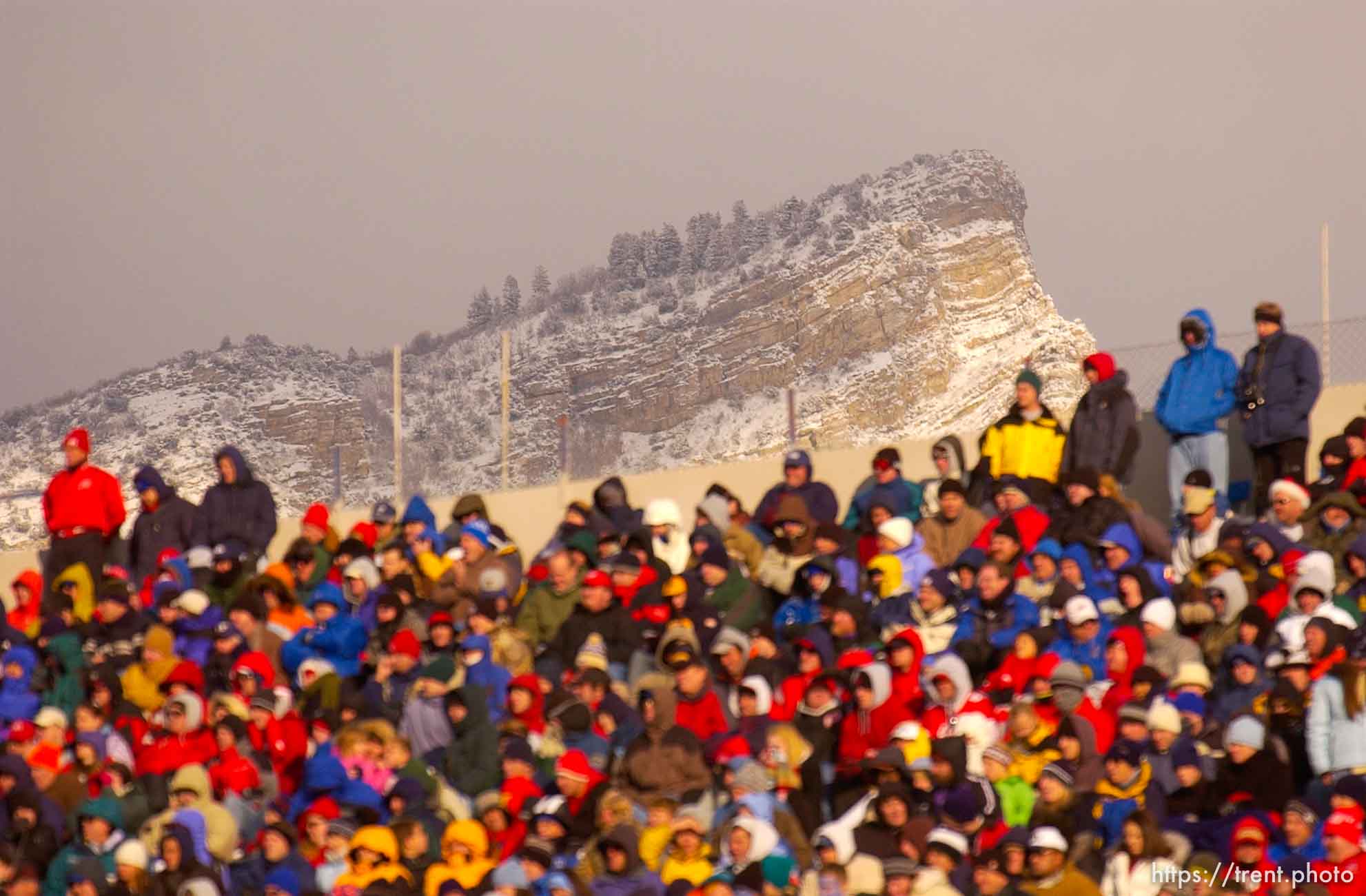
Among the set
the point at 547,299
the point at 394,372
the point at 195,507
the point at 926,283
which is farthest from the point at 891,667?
the point at 547,299

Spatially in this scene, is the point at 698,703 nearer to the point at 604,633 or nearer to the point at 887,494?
A: the point at 604,633

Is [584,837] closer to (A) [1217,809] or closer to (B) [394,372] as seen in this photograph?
(A) [1217,809]

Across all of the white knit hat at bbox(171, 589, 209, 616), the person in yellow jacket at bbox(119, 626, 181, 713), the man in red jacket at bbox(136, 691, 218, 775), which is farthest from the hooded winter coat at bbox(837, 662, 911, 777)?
the white knit hat at bbox(171, 589, 209, 616)

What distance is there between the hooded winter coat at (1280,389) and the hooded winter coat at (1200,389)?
0.46 feet

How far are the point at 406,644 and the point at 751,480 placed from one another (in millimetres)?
4085

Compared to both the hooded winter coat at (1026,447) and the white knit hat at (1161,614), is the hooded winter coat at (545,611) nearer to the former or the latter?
the hooded winter coat at (1026,447)

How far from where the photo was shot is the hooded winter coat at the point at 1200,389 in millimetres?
13906

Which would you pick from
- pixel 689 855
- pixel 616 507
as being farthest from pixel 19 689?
pixel 689 855

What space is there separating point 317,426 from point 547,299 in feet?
45.0

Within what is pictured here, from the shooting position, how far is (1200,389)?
1402cm

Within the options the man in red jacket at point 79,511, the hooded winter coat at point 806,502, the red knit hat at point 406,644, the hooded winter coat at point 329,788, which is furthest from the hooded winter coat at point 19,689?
the hooded winter coat at point 806,502

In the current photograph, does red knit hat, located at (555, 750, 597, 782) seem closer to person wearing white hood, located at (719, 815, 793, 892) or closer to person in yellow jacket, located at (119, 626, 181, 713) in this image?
person wearing white hood, located at (719, 815, 793, 892)

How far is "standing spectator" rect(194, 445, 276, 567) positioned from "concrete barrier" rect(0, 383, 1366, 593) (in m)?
1.69

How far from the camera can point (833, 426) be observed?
19.3 meters
